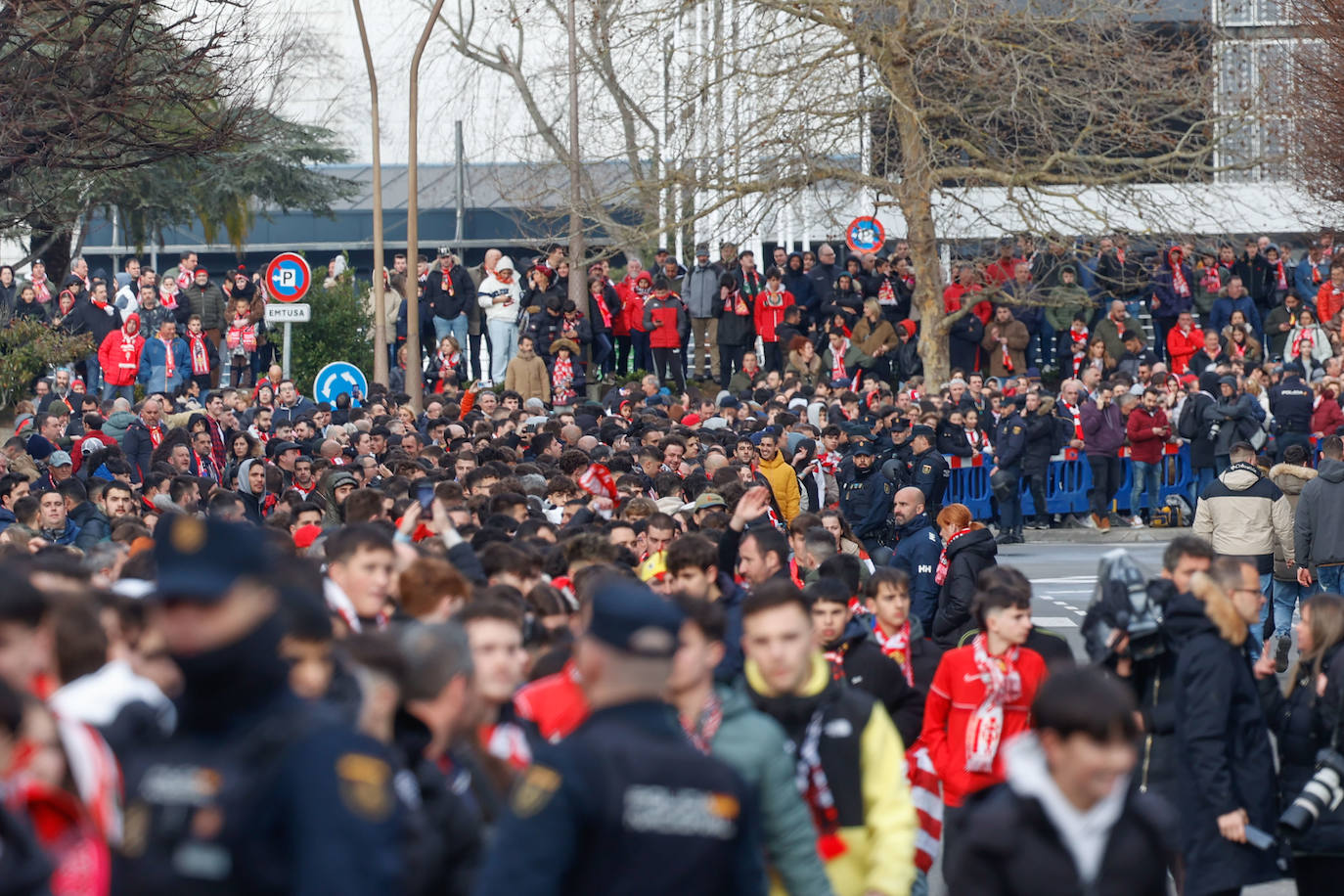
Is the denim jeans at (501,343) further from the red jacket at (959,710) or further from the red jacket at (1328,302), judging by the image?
the red jacket at (959,710)

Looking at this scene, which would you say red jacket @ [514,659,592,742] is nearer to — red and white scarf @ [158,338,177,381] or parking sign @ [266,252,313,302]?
parking sign @ [266,252,313,302]

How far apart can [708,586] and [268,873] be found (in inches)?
178

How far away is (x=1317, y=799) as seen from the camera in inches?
273

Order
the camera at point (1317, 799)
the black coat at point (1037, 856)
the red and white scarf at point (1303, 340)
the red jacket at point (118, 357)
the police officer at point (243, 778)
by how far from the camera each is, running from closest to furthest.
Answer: the police officer at point (243, 778) < the black coat at point (1037, 856) < the camera at point (1317, 799) < the red jacket at point (118, 357) < the red and white scarf at point (1303, 340)

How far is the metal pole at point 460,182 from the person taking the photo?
4344 cm

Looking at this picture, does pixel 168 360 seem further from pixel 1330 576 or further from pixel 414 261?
pixel 1330 576

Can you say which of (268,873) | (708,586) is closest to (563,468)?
(708,586)

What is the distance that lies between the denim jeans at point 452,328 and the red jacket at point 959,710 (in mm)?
20434

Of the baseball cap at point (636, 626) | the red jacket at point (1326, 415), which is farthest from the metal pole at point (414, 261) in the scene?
the baseball cap at point (636, 626)

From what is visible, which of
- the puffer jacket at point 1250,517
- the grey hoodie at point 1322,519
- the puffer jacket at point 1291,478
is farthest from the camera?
the puffer jacket at point 1291,478

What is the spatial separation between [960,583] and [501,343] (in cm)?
1674

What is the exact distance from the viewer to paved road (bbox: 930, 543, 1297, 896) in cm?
1598

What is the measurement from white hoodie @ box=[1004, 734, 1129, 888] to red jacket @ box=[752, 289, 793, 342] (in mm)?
24150

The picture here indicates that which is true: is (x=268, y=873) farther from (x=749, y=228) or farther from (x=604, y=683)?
(x=749, y=228)
